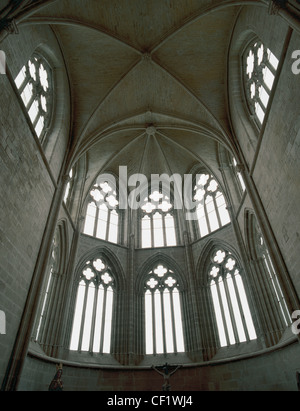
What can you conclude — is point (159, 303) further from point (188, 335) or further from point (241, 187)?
point (241, 187)

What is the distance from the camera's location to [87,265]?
13680 mm

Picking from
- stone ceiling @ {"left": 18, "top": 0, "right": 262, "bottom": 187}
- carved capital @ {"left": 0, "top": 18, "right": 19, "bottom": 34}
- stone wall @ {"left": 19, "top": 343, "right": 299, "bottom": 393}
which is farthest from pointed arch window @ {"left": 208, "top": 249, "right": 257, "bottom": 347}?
carved capital @ {"left": 0, "top": 18, "right": 19, "bottom": 34}

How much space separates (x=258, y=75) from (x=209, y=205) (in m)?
7.23

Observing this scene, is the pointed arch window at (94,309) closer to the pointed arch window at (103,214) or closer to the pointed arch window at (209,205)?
the pointed arch window at (103,214)

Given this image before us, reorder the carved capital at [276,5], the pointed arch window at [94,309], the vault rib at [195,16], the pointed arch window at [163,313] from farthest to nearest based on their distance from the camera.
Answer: the pointed arch window at [163,313] → the pointed arch window at [94,309] → the vault rib at [195,16] → the carved capital at [276,5]

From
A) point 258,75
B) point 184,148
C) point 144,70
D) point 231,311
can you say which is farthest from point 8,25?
point 231,311

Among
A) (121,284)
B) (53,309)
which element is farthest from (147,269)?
(53,309)

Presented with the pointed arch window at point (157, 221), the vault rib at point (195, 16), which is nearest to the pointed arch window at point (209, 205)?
the pointed arch window at point (157, 221)

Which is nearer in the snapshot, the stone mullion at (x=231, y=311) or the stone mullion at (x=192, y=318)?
the stone mullion at (x=231, y=311)

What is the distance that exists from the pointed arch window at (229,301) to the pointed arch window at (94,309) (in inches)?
194

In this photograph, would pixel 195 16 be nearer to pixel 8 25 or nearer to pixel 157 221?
pixel 8 25

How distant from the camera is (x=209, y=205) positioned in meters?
15.6

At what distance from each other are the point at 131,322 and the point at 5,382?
6578mm

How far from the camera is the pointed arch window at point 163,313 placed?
40.8 ft
